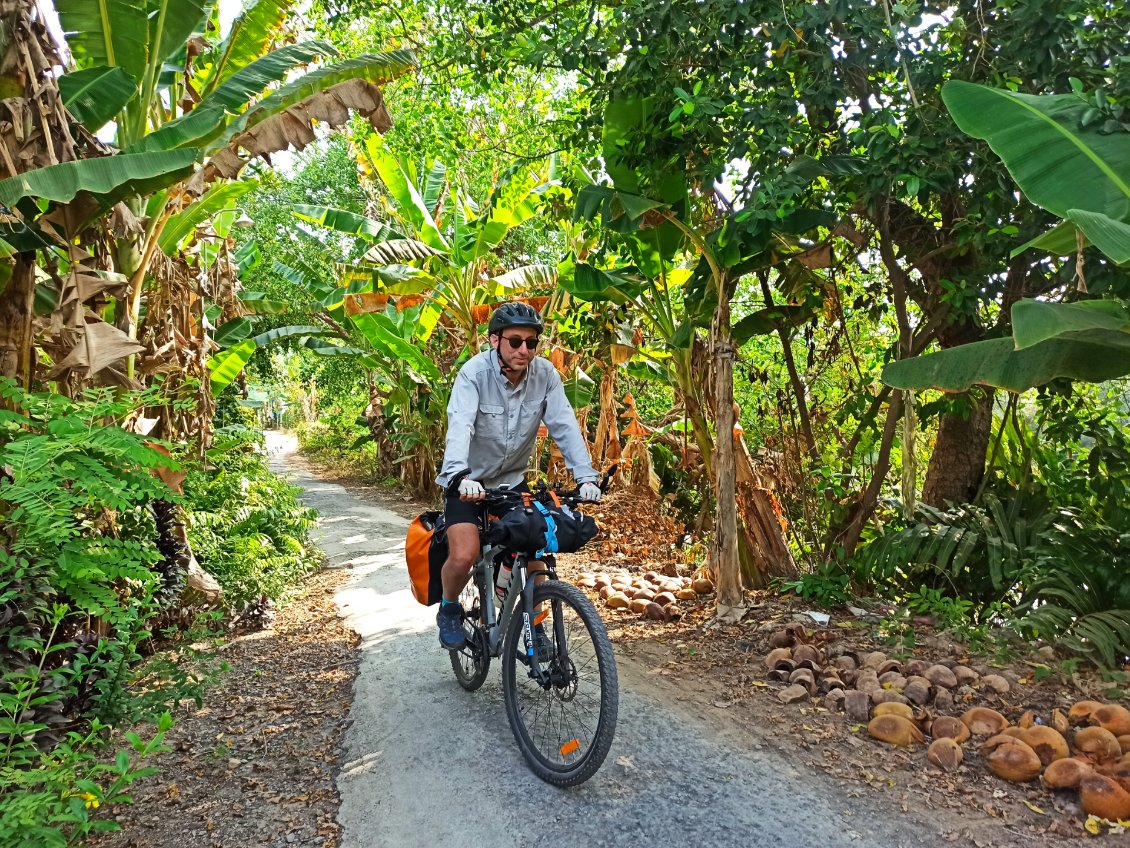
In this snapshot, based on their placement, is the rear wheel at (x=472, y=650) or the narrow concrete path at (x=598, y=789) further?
the rear wheel at (x=472, y=650)

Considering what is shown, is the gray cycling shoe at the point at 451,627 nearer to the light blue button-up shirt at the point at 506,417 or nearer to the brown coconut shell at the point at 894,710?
the light blue button-up shirt at the point at 506,417

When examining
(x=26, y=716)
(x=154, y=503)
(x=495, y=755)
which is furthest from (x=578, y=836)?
(x=154, y=503)

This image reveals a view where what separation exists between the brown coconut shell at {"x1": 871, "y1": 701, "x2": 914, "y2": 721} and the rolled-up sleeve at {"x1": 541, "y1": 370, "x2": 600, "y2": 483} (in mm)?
1840

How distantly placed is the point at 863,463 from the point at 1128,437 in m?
1.84

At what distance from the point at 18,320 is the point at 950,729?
5.03 m

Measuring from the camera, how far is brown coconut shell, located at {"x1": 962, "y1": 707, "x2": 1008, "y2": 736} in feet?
11.4

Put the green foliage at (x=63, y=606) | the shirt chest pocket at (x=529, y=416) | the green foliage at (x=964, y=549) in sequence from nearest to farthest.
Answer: the green foliage at (x=63, y=606), the shirt chest pocket at (x=529, y=416), the green foliage at (x=964, y=549)

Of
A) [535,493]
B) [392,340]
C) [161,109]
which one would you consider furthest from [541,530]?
[392,340]

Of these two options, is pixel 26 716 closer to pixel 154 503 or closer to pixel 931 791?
pixel 154 503

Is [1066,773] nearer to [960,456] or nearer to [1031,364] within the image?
[1031,364]

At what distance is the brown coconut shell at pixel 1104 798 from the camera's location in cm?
281

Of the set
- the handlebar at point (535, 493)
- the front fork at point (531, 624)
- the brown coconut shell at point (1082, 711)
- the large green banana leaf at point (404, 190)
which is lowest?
the brown coconut shell at point (1082, 711)

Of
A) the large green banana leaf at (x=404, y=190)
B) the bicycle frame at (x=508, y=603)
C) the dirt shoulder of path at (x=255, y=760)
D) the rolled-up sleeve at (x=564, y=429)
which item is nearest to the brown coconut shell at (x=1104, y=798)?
the bicycle frame at (x=508, y=603)

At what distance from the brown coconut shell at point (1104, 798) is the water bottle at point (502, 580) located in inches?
100
